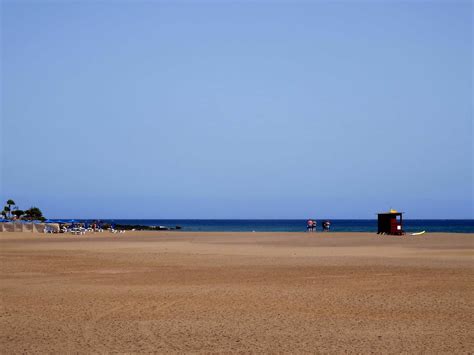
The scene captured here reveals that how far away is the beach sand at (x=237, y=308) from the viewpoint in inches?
402

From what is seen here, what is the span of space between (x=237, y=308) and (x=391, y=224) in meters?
43.2

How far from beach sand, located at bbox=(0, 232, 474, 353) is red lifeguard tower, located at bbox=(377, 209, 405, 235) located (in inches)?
1215

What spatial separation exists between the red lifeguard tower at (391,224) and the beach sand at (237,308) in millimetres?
30859

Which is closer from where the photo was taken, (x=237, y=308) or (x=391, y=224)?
(x=237, y=308)

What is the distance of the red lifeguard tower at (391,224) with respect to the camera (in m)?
53.7

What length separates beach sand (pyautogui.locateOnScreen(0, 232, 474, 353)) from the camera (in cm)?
1021

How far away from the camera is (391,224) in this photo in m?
54.4

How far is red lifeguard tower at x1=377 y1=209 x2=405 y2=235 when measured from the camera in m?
53.7

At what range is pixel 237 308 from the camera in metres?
13.4

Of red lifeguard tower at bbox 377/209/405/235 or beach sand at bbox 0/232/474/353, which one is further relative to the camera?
red lifeguard tower at bbox 377/209/405/235

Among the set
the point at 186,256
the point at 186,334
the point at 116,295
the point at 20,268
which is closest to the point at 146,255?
the point at 186,256

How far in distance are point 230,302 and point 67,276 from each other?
7.63 metres

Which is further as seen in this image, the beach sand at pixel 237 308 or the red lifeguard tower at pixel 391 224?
the red lifeguard tower at pixel 391 224

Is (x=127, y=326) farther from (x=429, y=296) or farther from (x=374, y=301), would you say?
(x=429, y=296)
